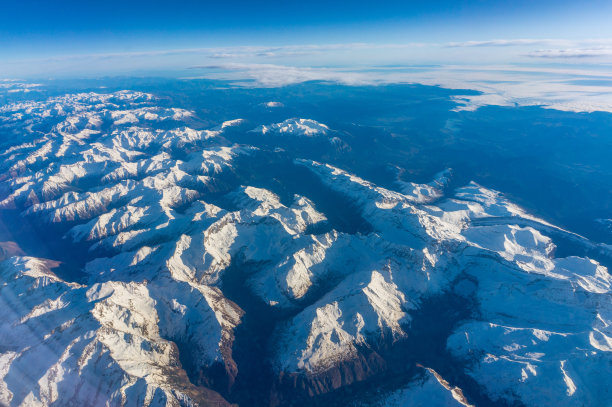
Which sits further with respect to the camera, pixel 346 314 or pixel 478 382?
pixel 346 314

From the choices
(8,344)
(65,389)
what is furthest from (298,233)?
(8,344)

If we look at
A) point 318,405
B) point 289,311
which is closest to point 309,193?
point 289,311

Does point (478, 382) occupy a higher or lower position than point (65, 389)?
lower

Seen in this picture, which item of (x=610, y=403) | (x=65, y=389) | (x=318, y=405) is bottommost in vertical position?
(x=318, y=405)

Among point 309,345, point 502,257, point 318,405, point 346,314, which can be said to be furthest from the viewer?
point 502,257

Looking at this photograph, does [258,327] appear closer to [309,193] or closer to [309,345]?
[309,345]

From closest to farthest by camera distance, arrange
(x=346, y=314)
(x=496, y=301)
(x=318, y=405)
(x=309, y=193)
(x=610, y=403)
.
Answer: (x=610, y=403)
(x=318, y=405)
(x=346, y=314)
(x=496, y=301)
(x=309, y=193)
